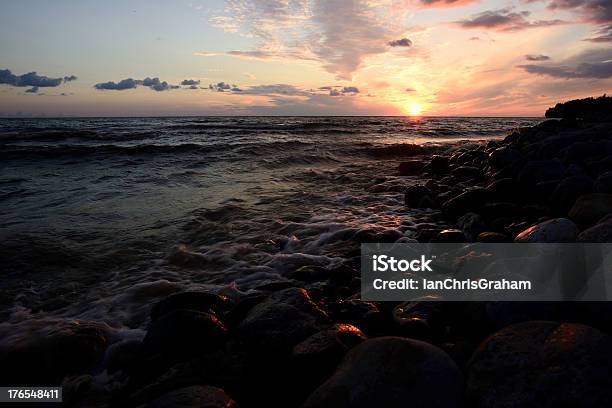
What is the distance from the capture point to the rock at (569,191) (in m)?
5.04

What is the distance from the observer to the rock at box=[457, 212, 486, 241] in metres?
4.82

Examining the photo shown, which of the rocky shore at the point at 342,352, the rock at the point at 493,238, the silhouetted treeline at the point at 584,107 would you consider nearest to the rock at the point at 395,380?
the rocky shore at the point at 342,352

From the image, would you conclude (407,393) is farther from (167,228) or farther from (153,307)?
(167,228)

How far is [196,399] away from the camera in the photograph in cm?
205

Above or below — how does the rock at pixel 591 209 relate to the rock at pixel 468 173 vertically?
below

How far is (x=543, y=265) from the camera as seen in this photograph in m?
2.89

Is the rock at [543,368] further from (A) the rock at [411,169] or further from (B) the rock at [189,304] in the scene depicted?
(A) the rock at [411,169]

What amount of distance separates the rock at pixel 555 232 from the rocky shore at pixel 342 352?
1 centimetres

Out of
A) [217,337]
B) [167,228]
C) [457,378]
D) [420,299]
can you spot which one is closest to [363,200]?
[167,228]

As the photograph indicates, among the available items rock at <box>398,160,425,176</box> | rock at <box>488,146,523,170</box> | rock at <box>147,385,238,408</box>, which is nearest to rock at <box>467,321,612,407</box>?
rock at <box>147,385,238,408</box>

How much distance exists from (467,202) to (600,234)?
3.28m

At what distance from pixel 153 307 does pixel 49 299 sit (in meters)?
1.34

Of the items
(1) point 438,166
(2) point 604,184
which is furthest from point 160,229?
(1) point 438,166

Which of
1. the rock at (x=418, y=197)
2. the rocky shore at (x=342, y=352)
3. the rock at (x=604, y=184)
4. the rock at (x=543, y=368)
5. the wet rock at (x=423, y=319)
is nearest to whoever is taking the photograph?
the rock at (x=543, y=368)
